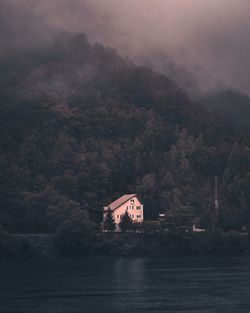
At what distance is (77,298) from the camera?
110750mm

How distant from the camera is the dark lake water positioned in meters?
103

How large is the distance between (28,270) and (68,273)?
11170mm

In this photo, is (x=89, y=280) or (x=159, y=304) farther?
(x=89, y=280)

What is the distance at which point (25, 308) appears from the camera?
332ft

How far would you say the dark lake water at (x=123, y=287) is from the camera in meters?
103

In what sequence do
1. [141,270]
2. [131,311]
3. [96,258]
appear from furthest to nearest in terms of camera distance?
[96,258]
[141,270]
[131,311]

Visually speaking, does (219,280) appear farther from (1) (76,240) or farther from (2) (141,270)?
(1) (76,240)

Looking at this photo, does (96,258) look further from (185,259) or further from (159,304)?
(159,304)

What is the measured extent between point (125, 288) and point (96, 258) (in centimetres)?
6895

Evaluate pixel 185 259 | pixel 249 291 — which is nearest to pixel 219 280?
pixel 249 291

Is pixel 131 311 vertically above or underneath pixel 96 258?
underneath

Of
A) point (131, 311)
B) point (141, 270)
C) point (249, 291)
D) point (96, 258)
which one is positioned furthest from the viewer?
point (96, 258)

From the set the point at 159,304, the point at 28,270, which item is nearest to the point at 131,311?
the point at 159,304

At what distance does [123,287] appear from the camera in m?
124
